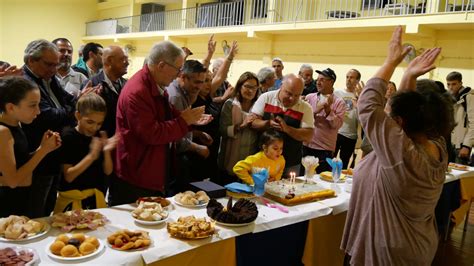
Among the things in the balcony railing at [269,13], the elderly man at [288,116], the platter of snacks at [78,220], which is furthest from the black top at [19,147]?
the balcony railing at [269,13]

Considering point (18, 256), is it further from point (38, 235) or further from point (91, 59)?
point (91, 59)

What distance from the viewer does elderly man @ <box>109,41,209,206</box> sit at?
2.06 metres

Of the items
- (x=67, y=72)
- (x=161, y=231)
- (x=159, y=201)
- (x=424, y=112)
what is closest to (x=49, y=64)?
(x=159, y=201)

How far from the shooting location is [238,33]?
457 inches

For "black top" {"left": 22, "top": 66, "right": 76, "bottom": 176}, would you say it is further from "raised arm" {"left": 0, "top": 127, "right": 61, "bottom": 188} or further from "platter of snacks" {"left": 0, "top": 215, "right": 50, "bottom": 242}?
"platter of snacks" {"left": 0, "top": 215, "right": 50, "bottom": 242}

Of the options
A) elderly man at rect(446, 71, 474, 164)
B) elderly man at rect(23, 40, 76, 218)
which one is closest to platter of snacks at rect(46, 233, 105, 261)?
elderly man at rect(23, 40, 76, 218)

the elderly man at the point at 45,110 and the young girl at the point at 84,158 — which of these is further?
the elderly man at the point at 45,110

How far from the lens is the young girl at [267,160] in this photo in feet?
8.30

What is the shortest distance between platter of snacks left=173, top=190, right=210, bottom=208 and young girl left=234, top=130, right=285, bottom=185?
1.30 feet

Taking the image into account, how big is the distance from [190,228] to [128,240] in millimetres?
281

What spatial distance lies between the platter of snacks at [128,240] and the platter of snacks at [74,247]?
0.05 meters

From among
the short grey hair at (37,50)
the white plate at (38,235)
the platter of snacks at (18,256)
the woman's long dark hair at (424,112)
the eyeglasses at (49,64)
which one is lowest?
the white plate at (38,235)

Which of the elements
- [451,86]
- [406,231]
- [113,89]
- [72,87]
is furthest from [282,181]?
[451,86]

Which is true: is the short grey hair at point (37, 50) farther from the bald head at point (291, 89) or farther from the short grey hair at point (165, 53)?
the bald head at point (291, 89)
